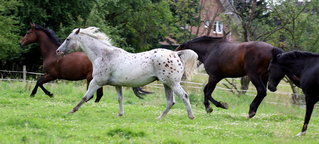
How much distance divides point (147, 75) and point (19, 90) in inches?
318

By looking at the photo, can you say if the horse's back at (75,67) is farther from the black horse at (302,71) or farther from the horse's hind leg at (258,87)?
the black horse at (302,71)

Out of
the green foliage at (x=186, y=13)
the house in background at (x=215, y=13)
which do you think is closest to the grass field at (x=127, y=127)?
the house in background at (x=215, y=13)

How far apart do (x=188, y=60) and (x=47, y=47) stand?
674 cm

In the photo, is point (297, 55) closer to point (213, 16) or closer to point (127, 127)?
point (127, 127)

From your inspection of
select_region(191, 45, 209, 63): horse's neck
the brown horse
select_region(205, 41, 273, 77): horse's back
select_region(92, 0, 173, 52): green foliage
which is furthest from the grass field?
select_region(92, 0, 173, 52): green foliage

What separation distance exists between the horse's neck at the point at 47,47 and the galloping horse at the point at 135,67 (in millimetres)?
4550

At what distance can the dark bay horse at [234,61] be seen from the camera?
13.0 metres

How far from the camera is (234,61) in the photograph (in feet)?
44.8

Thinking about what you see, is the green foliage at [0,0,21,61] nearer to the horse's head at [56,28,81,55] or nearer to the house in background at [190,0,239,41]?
the house in background at [190,0,239,41]

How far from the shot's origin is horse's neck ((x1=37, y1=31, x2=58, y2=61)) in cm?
1694

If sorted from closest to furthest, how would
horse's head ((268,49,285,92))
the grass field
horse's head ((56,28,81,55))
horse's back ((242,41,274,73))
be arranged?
the grass field, horse's head ((268,49,285,92)), horse's head ((56,28,81,55)), horse's back ((242,41,274,73))

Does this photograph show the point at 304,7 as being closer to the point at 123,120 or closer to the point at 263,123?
the point at 263,123

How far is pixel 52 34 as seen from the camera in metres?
17.2

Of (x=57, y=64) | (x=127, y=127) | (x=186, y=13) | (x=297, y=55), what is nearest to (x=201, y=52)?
(x=297, y=55)
